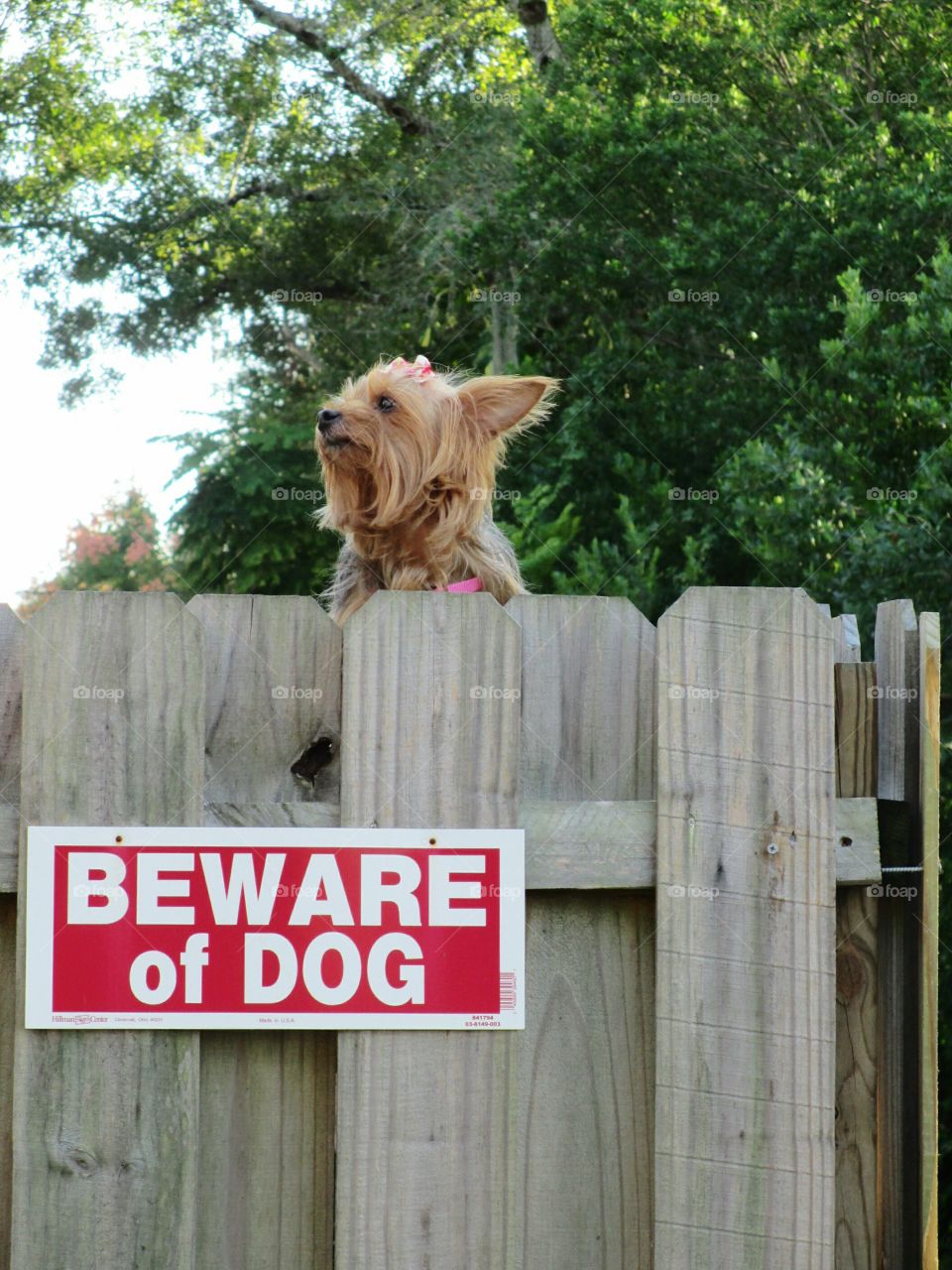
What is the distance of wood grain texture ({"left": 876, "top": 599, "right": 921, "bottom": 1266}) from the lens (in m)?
2.56

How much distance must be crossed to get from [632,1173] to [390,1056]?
1.60ft

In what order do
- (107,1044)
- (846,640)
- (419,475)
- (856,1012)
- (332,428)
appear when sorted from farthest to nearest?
1. (332,428)
2. (419,475)
3. (846,640)
4. (856,1012)
5. (107,1044)

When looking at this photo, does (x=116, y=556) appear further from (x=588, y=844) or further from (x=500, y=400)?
(x=588, y=844)

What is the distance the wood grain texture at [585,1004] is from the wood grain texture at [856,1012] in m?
0.38

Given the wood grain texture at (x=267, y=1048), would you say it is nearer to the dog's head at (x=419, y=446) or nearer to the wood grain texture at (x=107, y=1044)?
the wood grain texture at (x=107, y=1044)

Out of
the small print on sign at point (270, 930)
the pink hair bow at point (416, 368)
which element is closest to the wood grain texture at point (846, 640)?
the small print on sign at point (270, 930)

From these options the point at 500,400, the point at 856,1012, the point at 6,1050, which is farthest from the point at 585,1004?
the point at 500,400

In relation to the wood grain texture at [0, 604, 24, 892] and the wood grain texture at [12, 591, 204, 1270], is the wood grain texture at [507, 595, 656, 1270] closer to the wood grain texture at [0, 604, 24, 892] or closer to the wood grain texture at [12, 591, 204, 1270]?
the wood grain texture at [12, 591, 204, 1270]

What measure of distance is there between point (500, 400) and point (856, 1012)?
2311mm

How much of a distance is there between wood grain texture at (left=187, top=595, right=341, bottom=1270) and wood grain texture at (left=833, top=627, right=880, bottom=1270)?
93 centimetres

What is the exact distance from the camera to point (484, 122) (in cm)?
1641

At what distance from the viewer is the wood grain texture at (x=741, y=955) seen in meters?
2.42

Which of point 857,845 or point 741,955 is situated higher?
point 857,845

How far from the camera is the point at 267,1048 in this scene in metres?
2.42
